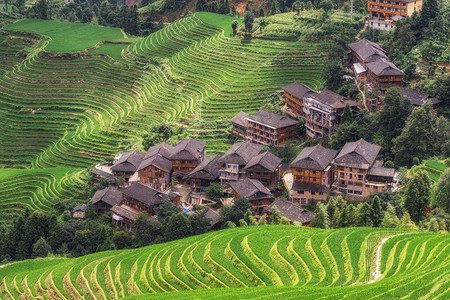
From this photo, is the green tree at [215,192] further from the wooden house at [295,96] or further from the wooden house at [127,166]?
the wooden house at [295,96]

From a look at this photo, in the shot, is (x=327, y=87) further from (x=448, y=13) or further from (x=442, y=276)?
(x=442, y=276)

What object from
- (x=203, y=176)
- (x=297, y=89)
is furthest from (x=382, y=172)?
(x=297, y=89)

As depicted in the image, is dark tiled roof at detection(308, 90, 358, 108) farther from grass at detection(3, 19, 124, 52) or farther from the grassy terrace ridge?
grass at detection(3, 19, 124, 52)

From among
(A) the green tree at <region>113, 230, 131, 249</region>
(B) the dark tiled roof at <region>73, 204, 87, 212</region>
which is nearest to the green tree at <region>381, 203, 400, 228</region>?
(A) the green tree at <region>113, 230, 131, 249</region>

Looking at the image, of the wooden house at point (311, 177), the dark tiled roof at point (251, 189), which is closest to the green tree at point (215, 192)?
the dark tiled roof at point (251, 189)

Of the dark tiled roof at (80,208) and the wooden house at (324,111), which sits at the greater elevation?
the wooden house at (324,111)

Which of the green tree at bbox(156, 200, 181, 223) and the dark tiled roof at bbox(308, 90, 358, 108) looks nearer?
the green tree at bbox(156, 200, 181, 223)
